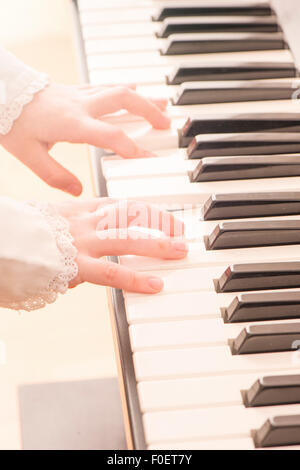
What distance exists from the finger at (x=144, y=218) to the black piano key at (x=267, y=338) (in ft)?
0.74

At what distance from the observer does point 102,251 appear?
1108 millimetres

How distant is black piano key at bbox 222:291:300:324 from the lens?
3.21 feet

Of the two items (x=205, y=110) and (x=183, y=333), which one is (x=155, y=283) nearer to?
(x=183, y=333)

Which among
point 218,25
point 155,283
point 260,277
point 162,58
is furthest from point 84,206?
point 218,25

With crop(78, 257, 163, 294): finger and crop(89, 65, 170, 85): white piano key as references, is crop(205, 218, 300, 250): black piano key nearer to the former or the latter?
crop(78, 257, 163, 294): finger

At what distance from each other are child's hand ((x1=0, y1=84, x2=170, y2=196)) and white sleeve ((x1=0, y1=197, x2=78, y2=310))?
8.1 inches

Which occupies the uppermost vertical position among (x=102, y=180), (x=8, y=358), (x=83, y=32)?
(x=83, y=32)

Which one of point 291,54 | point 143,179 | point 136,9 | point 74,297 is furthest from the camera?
point 74,297

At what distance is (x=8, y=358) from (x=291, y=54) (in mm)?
932

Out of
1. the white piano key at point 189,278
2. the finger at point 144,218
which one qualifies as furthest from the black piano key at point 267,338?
the finger at point 144,218

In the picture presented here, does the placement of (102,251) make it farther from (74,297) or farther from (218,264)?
(74,297)

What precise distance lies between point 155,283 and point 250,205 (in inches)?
8.5
